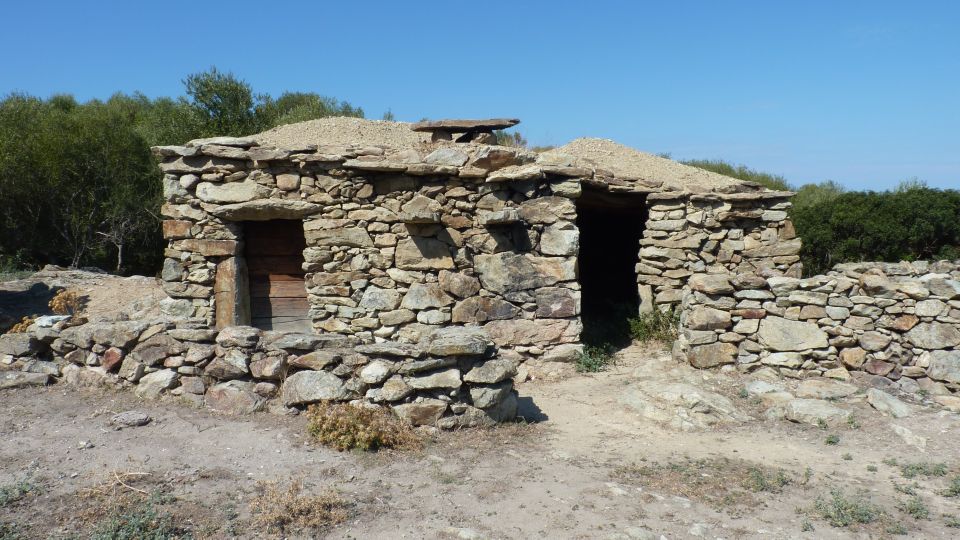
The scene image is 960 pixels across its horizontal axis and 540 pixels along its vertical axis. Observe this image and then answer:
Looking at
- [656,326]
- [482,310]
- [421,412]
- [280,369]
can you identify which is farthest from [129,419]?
[656,326]

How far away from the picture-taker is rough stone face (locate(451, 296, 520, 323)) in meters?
7.84

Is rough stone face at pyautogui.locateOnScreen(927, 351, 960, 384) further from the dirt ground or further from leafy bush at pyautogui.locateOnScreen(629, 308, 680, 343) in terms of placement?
leafy bush at pyautogui.locateOnScreen(629, 308, 680, 343)

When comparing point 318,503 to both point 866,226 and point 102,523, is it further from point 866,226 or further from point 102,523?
point 866,226

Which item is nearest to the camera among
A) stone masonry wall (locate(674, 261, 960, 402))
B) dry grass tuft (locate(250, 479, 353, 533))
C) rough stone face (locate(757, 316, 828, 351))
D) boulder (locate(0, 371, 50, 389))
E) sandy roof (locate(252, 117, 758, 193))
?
dry grass tuft (locate(250, 479, 353, 533))

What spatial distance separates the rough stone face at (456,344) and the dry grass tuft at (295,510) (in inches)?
62.6

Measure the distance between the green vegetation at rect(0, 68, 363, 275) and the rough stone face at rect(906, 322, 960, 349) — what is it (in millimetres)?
12194

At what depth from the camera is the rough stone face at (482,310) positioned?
784cm

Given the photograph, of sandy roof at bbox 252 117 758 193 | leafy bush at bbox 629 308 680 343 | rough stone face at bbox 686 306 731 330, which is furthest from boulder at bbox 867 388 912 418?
sandy roof at bbox 252 117 758 193

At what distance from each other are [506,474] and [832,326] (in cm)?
449

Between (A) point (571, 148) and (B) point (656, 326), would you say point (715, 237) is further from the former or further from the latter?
(A) point (571, 148)

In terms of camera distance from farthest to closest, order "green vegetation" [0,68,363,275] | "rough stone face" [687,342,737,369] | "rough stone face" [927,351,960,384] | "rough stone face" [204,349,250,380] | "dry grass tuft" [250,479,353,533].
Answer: "green vegetation" [0,68,363,275], "rough stone face" [687,342,737,369], "rough stone face" [927,351,960,384], "rough stone face" [204,349,250,380], "dry grass tuft" [250,479,353,533]

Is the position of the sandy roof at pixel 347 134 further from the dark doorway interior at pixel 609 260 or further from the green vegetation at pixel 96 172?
the green vegetation at pixel 96 172

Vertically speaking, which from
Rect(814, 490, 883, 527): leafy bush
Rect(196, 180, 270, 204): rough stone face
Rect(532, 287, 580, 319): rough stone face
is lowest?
Rect(814, 490, 883, 527): leafy bush

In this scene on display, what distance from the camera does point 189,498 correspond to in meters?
4.18
